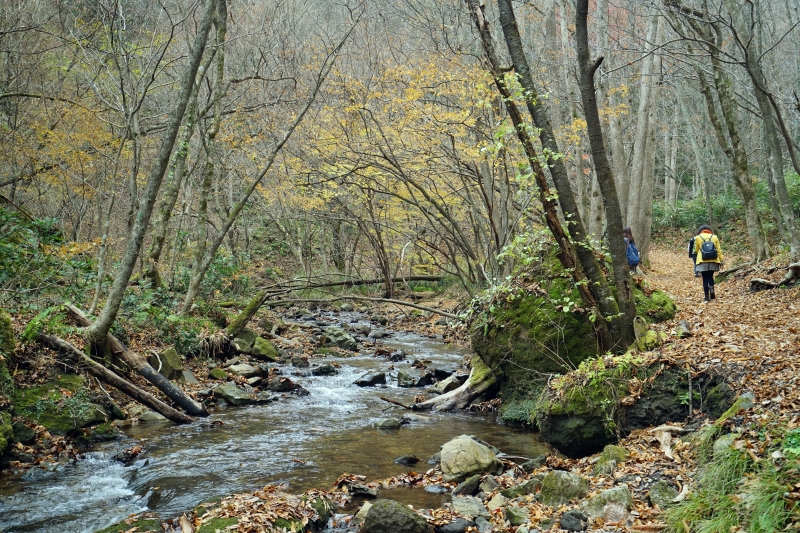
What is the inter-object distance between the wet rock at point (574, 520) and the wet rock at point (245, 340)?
32.0 ft

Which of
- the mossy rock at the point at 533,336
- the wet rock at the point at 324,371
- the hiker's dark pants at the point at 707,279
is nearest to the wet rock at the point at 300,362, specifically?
the wet rock at the point at 324,371

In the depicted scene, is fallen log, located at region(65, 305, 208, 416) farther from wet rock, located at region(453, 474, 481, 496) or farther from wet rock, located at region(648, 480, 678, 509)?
wet rock, located at region(648, 480, 678, 509)

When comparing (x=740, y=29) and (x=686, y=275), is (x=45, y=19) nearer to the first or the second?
(x=740, y=29)

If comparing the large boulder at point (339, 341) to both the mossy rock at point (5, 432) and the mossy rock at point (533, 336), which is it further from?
the mossy rock at point (5, 432)

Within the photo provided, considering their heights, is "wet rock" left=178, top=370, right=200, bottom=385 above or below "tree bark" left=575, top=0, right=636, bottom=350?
below

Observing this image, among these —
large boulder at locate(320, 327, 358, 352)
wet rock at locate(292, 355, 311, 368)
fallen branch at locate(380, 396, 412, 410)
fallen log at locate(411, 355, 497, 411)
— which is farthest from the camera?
large boulder at locate(320, 327, 358, 352)

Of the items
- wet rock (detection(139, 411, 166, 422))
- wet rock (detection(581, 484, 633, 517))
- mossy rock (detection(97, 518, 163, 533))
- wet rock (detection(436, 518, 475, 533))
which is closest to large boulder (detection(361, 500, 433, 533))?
wet rock (detection(436, 518, 475, 533))

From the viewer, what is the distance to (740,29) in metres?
10.6

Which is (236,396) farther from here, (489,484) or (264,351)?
(489,484)

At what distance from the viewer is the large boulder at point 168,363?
10.2 m

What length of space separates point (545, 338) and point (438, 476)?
9.69 feet

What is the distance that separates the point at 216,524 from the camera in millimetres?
4957

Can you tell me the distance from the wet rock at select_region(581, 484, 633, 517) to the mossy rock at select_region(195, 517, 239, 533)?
9.80ft

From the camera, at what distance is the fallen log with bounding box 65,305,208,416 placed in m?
9.14
